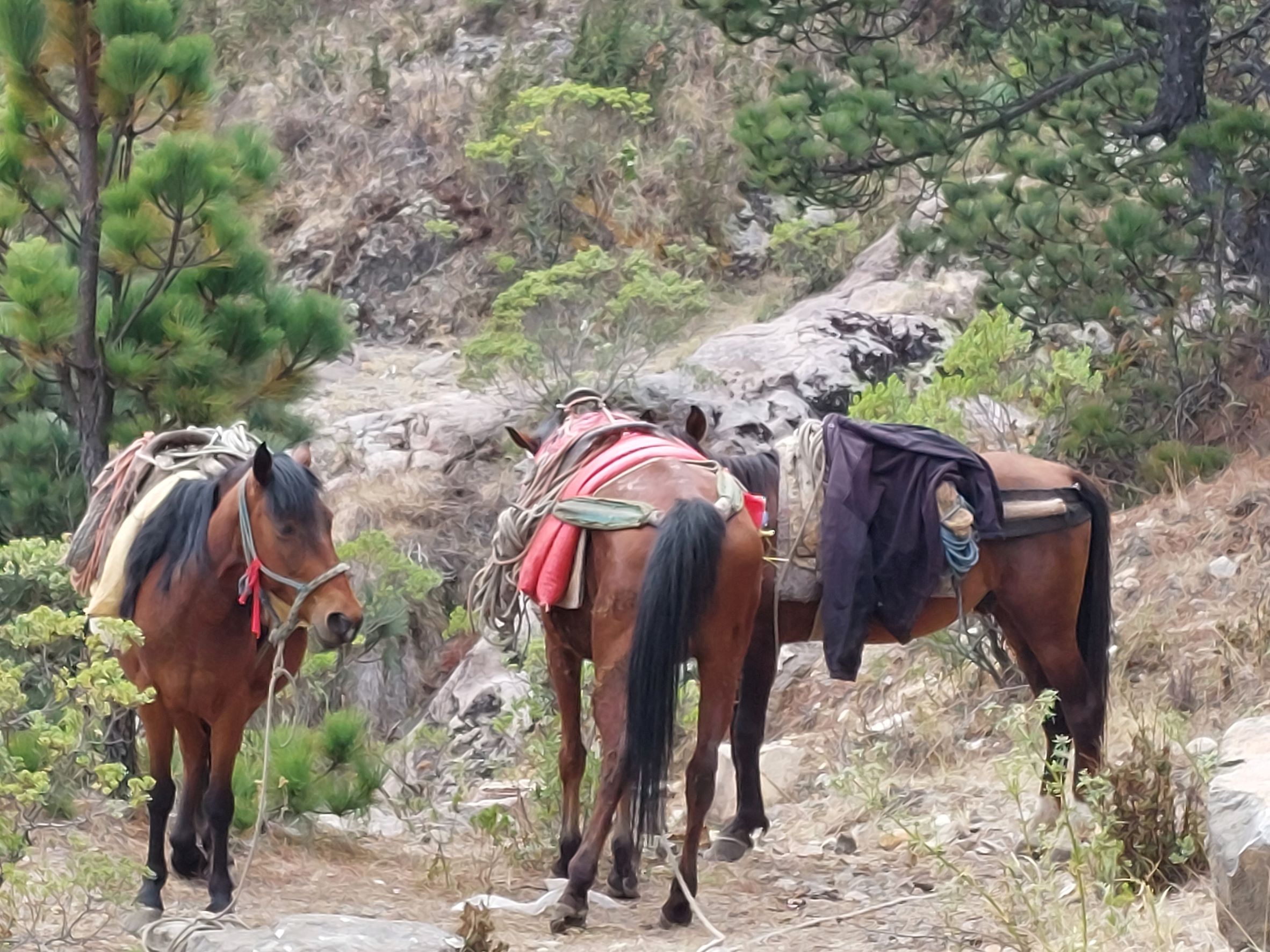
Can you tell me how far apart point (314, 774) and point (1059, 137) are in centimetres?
587

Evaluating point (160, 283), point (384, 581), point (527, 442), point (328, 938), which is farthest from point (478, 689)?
point (328, 938)

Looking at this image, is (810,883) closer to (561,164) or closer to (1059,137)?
(1059,137)

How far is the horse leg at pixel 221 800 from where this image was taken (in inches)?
191

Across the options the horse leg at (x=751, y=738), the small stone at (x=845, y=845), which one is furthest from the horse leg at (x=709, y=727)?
the small stone at (x=845, y=845)

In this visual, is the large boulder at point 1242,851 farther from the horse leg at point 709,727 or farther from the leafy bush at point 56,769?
the leafy bush at point 56,769

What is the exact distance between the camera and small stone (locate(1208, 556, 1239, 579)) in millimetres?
7926

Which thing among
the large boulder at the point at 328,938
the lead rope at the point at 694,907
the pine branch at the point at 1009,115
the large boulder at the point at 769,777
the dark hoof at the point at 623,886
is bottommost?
the large boulder at the point at 769,777

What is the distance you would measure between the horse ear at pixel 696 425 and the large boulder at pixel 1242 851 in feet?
6.89

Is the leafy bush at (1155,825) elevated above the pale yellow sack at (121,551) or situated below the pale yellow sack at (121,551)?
below

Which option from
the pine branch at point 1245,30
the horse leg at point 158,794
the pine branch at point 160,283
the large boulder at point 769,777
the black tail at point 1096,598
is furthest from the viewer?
the pine branch at point 1245,30

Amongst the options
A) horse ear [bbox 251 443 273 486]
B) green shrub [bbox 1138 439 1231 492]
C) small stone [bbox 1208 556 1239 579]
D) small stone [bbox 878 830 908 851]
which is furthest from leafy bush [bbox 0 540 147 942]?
green shrub [bbox 1138 439 1231 492]

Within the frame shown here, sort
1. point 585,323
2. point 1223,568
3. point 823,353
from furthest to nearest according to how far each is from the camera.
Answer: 1. point 585,323
2. point 823,353
3. point 1223,568

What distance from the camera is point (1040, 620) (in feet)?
18.5

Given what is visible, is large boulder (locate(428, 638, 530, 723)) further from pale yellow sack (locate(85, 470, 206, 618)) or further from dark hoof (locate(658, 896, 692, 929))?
dark hoof (locate(658, 896, 692, 929))
